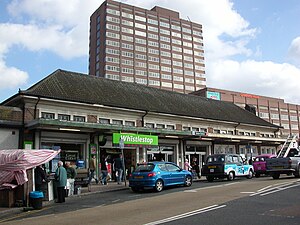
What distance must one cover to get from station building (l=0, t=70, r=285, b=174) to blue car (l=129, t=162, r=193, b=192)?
4.36 m

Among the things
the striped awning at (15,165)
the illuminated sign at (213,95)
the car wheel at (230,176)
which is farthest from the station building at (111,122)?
the illuminated sign at (213,95)

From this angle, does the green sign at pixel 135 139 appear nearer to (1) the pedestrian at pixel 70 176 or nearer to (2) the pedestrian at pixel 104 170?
(2) the pedestrian at pixel 104 170

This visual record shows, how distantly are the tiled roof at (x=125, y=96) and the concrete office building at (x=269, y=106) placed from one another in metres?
61.6

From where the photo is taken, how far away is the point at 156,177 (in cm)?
1631

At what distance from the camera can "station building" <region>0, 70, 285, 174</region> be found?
787 inches

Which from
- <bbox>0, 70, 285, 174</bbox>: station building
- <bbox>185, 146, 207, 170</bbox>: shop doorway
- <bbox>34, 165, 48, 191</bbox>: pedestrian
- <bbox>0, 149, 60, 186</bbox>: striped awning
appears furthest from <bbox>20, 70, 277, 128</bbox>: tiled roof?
<bbox>0, 149, 60, 186</bbox>: striped awning

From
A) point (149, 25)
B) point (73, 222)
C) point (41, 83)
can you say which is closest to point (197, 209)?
point (73, 222)

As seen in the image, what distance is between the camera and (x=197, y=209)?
10.0 meters

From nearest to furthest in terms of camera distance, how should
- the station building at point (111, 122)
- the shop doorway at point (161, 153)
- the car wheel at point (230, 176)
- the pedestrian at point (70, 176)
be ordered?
the pedestrian at point (70, 176)
the station building at point (111, 122)
the car wheel at point (230, 176)
the shop doorway at point (161, 153)

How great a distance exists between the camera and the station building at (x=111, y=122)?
20000 mm

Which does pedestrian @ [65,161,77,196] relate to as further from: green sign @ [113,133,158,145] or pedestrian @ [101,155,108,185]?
green sign @ [113,133,158,145]

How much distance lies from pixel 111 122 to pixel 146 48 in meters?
87.1

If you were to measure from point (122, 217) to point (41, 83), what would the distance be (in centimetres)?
1564

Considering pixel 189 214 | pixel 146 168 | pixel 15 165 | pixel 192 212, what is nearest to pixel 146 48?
pixel 146 168
